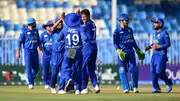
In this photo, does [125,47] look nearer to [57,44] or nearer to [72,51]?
[57,44]

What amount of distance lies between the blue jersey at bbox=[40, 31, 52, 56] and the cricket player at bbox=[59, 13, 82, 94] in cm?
446

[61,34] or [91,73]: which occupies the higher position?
[61,34]

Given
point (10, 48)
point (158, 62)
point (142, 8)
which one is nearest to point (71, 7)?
point (142, 8)

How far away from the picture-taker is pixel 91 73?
15703mm

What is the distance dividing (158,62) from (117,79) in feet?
27.4

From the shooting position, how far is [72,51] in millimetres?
15383

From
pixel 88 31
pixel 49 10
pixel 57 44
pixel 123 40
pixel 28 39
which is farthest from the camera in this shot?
pixel 49 10

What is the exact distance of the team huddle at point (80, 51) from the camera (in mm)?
15422

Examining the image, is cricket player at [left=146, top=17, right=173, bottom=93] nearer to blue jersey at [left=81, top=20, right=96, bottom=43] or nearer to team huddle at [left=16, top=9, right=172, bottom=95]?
team huddle at [left=16, top=9, right=172, bottom=95]

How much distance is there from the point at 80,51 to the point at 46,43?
189 inches

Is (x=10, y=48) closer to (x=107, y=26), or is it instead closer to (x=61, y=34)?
(x=107, y=26)

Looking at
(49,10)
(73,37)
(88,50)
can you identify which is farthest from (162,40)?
(49,10)

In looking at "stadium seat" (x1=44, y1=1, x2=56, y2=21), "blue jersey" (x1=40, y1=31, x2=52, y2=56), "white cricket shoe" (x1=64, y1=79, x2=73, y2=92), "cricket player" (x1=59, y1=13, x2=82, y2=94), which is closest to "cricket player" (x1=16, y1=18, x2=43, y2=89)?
"blue jersey" (x1=40, y1=31, x2=52, y2=56)

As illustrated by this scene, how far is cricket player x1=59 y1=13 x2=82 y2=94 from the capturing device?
15.4m
